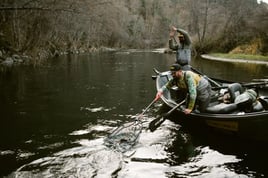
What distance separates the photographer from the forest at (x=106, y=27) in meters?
16.0

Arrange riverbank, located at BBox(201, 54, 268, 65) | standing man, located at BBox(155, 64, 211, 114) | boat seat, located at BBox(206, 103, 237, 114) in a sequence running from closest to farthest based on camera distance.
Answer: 1. boat seat, located at BBox(206, 103, 237, 114)
2. standing man, located at BBox(155, 64, 211, 114)
3. riverbank, located at BBox(201, 54, 268, 65)

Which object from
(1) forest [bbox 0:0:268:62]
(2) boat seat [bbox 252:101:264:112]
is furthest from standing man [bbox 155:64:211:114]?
(1) forest [bbox 0:0:268:62]

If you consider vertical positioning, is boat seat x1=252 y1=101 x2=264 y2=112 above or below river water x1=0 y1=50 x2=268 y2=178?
above

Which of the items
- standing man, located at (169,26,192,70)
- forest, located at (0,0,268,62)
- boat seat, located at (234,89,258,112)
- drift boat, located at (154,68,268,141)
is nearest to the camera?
drift boat, located at (154,68,268,141)

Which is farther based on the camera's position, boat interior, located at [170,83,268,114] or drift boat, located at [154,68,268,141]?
boat interior, located at [170,83,268,114]

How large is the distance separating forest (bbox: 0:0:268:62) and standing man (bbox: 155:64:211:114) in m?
8.18

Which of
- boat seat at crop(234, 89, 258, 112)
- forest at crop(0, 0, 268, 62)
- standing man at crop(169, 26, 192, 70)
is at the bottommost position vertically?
boat seat at crop(234, 89, 258, 112)

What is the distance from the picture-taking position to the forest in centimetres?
1605

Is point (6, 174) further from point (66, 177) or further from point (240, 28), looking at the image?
point (240, 28)

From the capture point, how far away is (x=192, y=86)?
27.8 ft

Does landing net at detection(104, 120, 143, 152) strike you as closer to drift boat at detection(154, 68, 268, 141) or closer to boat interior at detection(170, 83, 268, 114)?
drift boat at detection(154, 68, 268, 141)

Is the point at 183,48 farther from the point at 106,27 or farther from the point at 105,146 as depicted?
the point at 106,27

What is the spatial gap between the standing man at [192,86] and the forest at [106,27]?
26.8 feet

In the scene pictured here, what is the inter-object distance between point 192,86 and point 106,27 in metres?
14.1
